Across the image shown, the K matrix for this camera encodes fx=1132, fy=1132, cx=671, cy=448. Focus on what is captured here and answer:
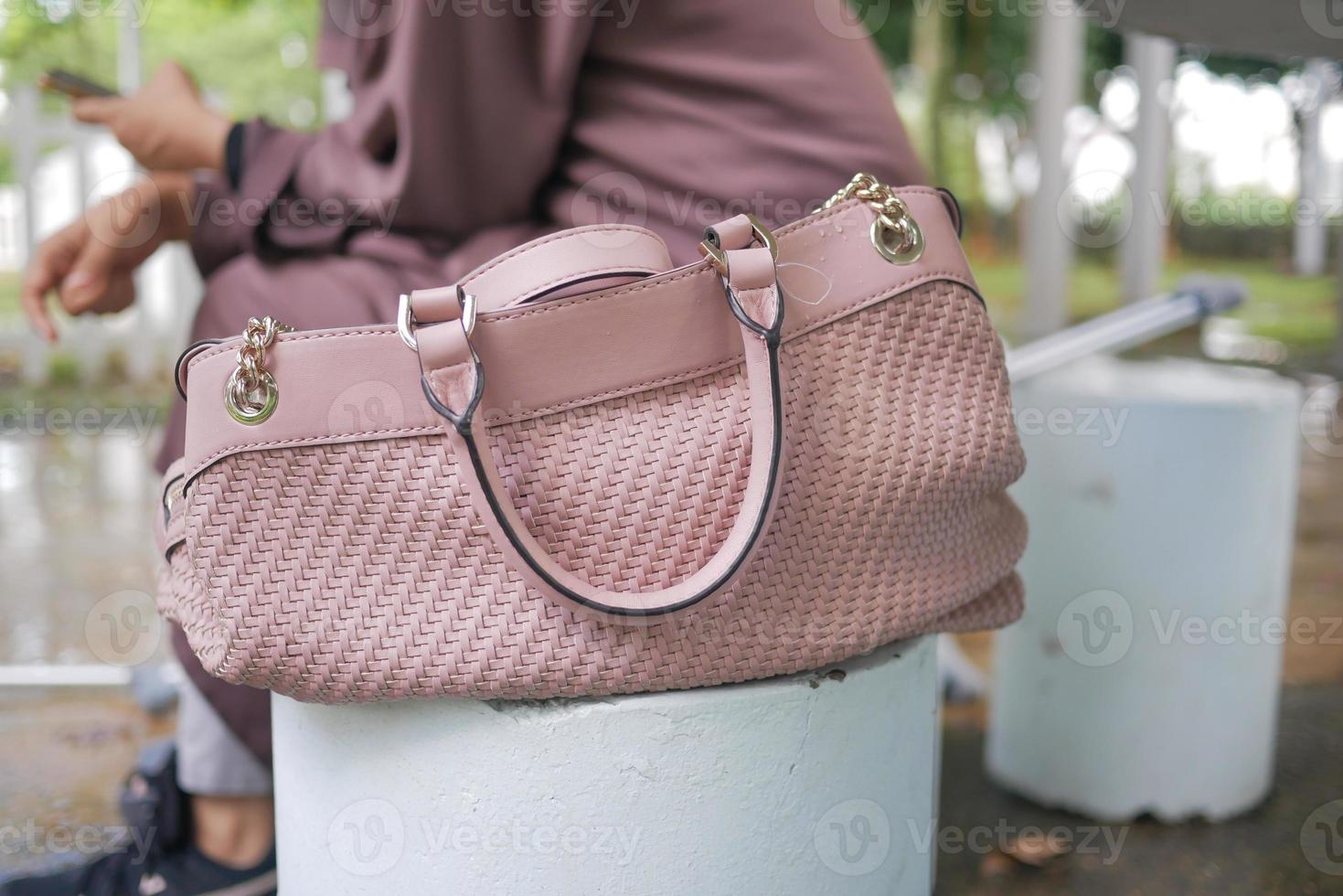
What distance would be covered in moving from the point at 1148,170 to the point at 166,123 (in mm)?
4725

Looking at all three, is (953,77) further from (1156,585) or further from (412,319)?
(412,319)

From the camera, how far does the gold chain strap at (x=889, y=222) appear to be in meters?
0.77

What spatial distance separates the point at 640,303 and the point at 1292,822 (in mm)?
1094

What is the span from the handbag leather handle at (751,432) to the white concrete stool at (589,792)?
10cm

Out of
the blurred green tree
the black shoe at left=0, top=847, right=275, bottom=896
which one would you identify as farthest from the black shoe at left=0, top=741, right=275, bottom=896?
the blurred green tree

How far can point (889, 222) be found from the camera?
77cm

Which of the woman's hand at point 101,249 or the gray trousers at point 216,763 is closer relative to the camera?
the gray trousers at point 216,763

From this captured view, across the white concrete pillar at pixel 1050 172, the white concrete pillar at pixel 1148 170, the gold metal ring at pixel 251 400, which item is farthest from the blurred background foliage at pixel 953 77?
the gold metal ring at pixel 251 400

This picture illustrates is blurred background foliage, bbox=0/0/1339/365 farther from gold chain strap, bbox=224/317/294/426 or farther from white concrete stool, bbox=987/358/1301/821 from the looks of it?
white concrete stool, bbox=987/358/1301/821

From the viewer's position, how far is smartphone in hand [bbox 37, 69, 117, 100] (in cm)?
109

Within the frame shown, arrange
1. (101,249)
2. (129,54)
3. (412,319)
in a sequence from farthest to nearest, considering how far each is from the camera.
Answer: (129,54) → (101,249) → (412,319)

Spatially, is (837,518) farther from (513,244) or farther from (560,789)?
(513,244)

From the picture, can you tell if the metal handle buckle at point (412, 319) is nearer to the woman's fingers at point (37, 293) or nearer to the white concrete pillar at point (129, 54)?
the woman's fingers at point (37, 293)

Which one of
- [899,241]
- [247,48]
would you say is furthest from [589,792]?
[247,48]
